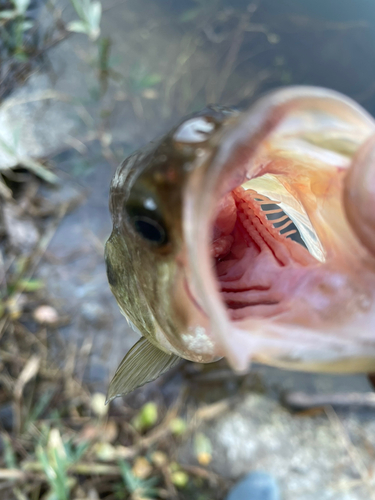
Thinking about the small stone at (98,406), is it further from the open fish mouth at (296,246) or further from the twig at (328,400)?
the open fish mouth at (296,246)

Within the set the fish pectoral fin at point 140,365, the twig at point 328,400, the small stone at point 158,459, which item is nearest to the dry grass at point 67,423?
the small stone at point 158,459

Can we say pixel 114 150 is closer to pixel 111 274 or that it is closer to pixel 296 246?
pixel 111 274

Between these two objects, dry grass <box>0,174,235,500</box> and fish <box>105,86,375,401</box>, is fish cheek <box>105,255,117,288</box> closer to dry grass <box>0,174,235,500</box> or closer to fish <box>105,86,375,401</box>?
fish <box>105,86,375,401</box>

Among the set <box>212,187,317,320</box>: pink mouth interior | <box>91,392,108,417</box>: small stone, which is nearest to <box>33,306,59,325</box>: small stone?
<box>91,392,108,417</box>: small stone

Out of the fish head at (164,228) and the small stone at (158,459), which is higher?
the fish head at (164,228)

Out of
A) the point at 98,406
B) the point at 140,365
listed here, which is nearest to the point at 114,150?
the point at 98,406

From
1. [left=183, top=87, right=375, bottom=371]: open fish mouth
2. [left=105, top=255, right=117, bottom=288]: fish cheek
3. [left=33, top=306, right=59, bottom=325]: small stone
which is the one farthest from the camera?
[left=33, top=306, right=59, bottom=325]: small stone

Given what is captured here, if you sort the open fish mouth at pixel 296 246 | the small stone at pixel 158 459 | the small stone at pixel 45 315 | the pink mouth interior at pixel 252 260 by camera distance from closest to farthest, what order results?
the open fish mouth at pixel 296 246 < the pink mouth interior at pixel 252 260 < the small stone at pixel 158 459 < the small stone at pixel 45 315

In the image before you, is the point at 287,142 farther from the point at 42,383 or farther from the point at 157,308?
the point at 42,383
